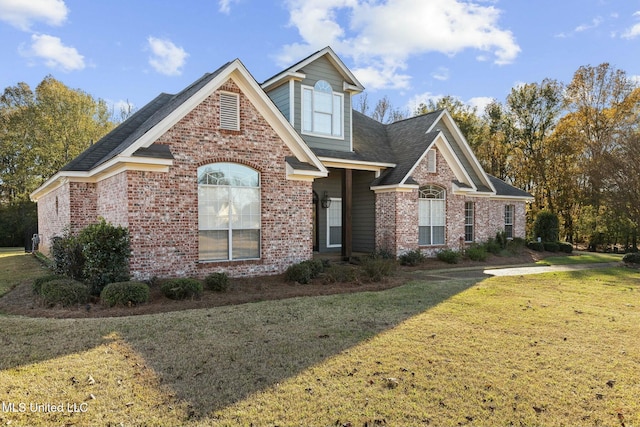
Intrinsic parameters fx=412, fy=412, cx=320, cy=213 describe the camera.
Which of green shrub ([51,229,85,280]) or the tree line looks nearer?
green shrub ([51,229,85,280])

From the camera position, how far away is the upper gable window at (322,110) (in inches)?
629

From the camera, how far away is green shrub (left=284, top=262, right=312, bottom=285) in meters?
11.7

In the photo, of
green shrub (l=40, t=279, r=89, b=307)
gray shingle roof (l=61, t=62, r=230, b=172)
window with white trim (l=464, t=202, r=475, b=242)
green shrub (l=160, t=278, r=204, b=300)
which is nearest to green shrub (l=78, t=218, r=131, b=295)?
green shrub (l=40, t=279, r=89, b=307)

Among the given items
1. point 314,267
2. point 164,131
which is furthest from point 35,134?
point 314,267

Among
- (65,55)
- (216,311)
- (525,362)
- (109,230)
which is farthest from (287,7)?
(65,55)

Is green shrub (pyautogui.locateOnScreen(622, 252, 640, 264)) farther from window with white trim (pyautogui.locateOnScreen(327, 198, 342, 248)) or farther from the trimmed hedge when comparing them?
the trimmed hedge

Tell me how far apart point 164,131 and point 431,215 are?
38.9 ft

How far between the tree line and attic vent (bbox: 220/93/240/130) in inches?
703

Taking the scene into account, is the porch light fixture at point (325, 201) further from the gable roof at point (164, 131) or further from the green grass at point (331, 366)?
the green grass at point (331, 366)

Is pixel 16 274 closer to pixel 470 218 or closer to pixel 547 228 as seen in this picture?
pixel 470 218

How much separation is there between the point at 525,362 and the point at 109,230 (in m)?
8.77

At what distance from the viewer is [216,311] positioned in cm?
834

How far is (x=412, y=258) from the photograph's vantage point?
53.2 ft

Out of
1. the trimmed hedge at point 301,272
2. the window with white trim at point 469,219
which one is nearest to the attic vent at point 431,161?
the window with white trim at point 469,219
